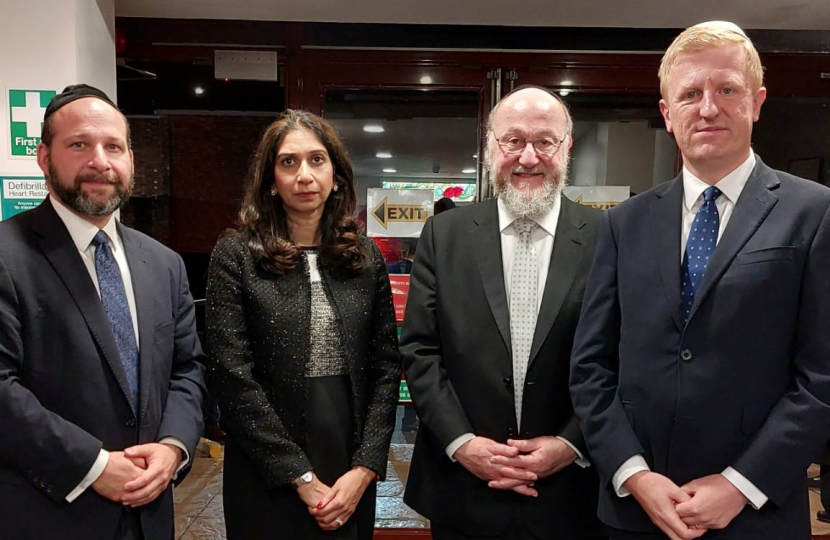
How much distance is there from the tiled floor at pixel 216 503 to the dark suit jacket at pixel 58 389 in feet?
6.30

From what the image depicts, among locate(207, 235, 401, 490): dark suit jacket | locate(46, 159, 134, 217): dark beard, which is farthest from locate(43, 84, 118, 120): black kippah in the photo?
locate(207, 235, 401, 490): dark suit jacket

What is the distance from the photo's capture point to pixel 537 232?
1.84 m

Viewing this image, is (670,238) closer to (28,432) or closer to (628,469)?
(628,469)

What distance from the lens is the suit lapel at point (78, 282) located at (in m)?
1.56

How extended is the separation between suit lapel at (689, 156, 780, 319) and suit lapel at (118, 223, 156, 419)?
1342mm

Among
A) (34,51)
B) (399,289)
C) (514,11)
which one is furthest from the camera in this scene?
(399,289)

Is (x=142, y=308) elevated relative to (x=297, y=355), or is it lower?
elevated

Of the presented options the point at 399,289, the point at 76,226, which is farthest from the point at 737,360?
the point at 399,289

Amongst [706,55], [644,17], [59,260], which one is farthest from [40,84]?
[644,17]

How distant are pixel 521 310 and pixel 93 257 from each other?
115cm

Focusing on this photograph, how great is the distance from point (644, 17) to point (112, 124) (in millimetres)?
2509

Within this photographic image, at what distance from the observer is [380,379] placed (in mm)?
1906

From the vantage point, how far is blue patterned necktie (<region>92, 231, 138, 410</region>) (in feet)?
5.36

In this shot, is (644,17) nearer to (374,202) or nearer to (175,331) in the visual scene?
(374,202)
